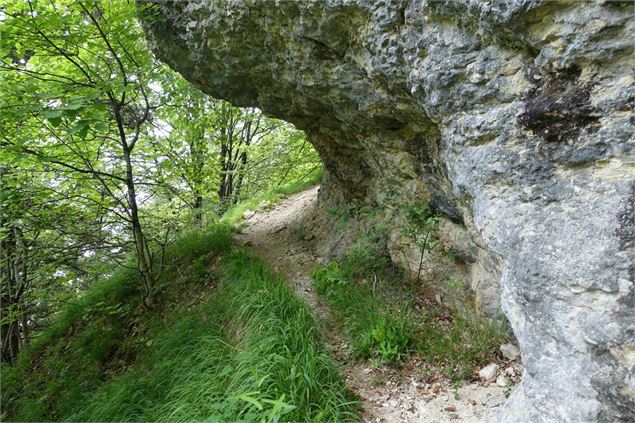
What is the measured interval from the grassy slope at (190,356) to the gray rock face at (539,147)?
67.2 inches

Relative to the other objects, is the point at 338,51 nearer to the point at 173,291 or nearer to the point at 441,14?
the point at 441,14

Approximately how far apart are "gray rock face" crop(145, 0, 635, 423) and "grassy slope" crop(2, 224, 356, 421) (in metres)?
1.71

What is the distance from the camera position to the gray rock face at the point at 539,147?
5.99ft

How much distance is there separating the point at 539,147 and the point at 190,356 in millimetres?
3931

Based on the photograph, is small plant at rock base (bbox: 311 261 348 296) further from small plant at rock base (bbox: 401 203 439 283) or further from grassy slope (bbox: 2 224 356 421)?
small plant at rock base (bbox: 401 203 439 283)

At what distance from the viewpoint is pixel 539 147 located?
2.18 m

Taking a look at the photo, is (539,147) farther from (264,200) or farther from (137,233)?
(264,200)

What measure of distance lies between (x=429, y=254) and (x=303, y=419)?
2.57 meters

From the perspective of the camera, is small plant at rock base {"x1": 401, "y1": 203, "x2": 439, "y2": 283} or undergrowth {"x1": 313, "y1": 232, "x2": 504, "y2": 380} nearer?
undergrowth {"x1": 313, "y1": 232, "x2": 504, "y2": 380}

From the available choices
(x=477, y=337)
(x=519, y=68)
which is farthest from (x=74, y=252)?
(x=519, y=68)

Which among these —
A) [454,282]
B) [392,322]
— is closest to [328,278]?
[392,322]

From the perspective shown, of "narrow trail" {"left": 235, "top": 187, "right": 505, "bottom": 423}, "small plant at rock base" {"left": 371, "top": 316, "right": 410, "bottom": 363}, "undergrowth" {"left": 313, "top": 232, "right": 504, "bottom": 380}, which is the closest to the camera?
"narrow trail" {"left": 235, "top": 187, "right": 505, "bottom": 423}

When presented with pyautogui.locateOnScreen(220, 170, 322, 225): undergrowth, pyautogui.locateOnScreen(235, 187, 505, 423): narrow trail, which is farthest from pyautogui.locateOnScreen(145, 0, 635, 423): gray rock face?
pyautogui.locateOnScreen(220, 170, 322, 225): undergrowth

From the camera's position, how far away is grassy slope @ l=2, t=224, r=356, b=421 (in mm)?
3072
